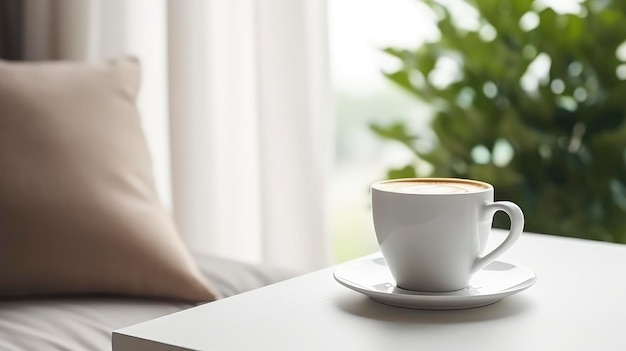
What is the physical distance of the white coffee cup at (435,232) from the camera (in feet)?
2.74

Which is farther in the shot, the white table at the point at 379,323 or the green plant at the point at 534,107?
the green plant at the point at 534,107

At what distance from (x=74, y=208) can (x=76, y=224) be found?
2cm

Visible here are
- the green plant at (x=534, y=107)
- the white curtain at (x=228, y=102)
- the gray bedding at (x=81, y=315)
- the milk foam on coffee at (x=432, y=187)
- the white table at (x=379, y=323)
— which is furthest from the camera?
the green plant at (x=534, y=107)

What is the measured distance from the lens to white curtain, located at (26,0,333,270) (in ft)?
6.70

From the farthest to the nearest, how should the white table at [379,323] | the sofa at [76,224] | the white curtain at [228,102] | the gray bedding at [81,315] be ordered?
the white curtain at [228,102] < the sofa at [76,224] < the gray bedding at [81,315] < the white table at [379,323]

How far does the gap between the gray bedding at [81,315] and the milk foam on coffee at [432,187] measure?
1.66 ft

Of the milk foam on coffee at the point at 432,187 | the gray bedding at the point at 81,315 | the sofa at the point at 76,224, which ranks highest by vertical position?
the milk foam on coffee at the point at 432,187

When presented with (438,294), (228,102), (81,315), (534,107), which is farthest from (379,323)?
(534,107)

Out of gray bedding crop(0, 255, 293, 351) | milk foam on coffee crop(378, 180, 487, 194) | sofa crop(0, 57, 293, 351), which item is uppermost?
milk foam on coffee crop(378, 180, 487, 194)

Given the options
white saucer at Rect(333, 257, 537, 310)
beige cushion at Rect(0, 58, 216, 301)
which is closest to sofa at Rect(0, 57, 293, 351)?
beige cushion at Rect(0, 58, 216, 301)

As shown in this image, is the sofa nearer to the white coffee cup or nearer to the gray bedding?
the gray bedding

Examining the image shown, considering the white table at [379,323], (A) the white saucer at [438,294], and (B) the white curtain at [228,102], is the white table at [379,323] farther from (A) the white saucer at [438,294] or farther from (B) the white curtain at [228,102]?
(B) the white curtain at [228,102]

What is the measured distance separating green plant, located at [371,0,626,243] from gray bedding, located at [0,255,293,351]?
882 millimetres

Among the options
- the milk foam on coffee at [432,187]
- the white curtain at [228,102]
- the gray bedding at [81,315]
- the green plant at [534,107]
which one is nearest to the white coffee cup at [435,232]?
the milk foam on coffee at [432,187]
